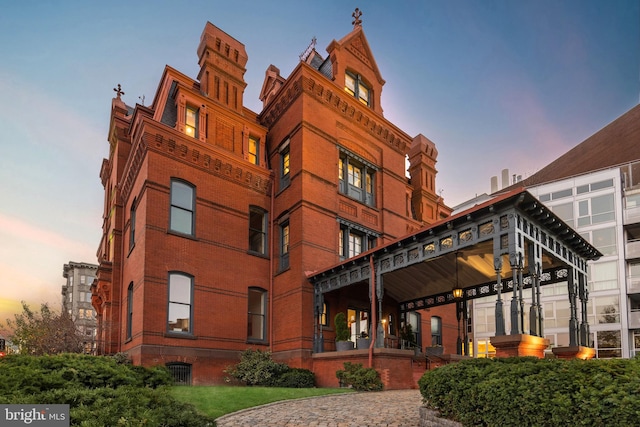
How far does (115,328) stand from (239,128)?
10.8 metres

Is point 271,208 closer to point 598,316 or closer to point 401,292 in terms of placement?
point 401,292

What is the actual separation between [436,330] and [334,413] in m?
19.1

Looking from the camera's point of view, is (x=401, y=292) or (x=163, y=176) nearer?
(x=163, y=176)

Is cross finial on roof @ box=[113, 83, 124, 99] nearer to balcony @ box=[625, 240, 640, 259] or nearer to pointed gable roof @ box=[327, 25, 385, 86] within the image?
pointed gable roof @ box=[327, 25, 385, 86]

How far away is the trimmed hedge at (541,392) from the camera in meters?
6.37

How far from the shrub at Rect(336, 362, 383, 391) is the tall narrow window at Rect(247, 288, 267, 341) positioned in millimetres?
5425

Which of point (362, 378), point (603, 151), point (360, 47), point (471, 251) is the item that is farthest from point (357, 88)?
point (603, 151)

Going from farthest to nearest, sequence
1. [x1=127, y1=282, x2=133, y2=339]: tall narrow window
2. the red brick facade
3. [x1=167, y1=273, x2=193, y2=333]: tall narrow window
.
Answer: [x1=127, y1=282, x2=133, y2=339]: tall narrow window → the red brick facade → [x1=167, y1=273, x2=193, y2=333]: tall narrow window

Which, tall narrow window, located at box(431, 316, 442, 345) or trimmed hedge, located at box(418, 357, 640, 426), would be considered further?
tall narrow window, located at box(431, 316, 442, 345)

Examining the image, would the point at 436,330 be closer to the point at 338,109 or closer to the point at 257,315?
the point at 257,315

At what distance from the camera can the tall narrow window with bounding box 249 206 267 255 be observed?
76.0 feet

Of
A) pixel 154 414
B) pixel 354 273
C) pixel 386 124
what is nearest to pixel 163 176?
pixel 354 273

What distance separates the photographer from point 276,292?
22.3m

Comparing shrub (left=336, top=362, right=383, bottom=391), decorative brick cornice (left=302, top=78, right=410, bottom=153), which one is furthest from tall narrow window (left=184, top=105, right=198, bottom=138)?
shrub (left=336, top=362, right=383, bottom=391)
